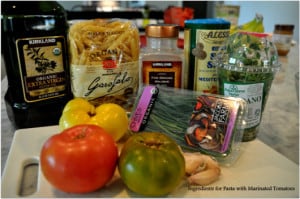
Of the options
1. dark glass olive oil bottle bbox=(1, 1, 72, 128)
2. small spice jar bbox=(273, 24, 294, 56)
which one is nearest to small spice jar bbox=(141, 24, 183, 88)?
dark glass olive oil bottle bbox=(1, 1, 72, 128)

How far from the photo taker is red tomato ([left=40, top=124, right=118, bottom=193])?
37 cm

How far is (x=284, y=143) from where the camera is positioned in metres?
0.64

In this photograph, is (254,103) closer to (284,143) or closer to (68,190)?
(284,143)

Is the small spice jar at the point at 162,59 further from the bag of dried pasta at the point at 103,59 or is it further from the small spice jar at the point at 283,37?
the small spice jar at the point at 283,37

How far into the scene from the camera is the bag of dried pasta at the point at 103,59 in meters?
0.60

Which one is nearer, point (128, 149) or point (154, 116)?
point (128, 149)

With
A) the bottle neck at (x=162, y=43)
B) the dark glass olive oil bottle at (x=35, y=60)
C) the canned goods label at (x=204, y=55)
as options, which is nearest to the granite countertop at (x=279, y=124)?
the dark glass olive oil bottle at (x=35, y=60)

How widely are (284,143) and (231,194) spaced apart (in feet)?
0.93

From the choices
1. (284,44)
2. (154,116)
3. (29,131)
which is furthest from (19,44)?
(284,44)

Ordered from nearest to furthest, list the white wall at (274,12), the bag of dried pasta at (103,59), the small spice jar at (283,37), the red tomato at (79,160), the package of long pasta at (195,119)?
1. the red tomato at (79,160)
2. the package of long pasta at (195,119)
3. the bag of dried pasta at (103,59)
4. the small spice jar at (283,37)
5. the white wall at (274,12)

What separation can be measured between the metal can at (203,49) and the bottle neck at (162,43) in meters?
0.03

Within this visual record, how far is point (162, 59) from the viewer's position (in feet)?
2.01
